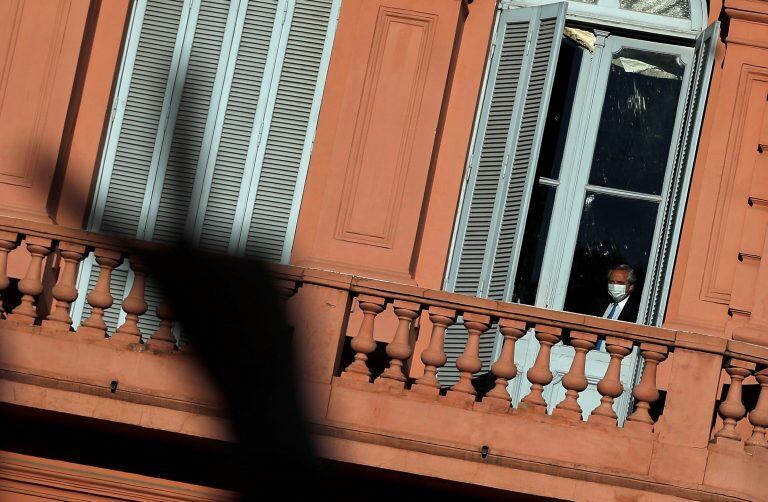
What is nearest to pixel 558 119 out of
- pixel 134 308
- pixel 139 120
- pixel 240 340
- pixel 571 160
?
pixel 571 160

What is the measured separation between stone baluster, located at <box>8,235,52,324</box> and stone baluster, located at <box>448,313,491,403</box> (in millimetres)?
2446

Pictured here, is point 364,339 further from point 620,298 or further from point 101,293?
point 620,298

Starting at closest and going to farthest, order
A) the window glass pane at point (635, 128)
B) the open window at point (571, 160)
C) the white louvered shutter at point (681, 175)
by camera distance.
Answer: the white louvered shutter at point (681, 175) → the open window at point (571, 160) → the window glass pane at point (635, 128)

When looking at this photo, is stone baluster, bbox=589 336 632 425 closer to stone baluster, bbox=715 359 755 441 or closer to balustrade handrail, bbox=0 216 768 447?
balustrade handrail, bbox=0 216 768 447

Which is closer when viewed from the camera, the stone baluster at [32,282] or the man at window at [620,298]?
the stone baluster at [32,282]

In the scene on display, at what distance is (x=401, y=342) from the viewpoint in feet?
24.2

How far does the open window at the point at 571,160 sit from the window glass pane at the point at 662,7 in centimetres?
20

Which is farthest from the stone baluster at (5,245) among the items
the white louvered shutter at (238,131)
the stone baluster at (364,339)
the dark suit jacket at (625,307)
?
the dark suit jacket at (625,307)

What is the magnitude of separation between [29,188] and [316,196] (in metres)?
1.94

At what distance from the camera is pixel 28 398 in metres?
7.45

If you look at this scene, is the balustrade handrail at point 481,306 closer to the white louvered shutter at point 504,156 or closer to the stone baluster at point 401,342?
the stone baluster at point 401,342

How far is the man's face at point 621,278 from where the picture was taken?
8773 mm

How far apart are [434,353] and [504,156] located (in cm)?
213

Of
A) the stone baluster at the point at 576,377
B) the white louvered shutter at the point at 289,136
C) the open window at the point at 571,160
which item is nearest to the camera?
the stone baluster at the point at 576,377
